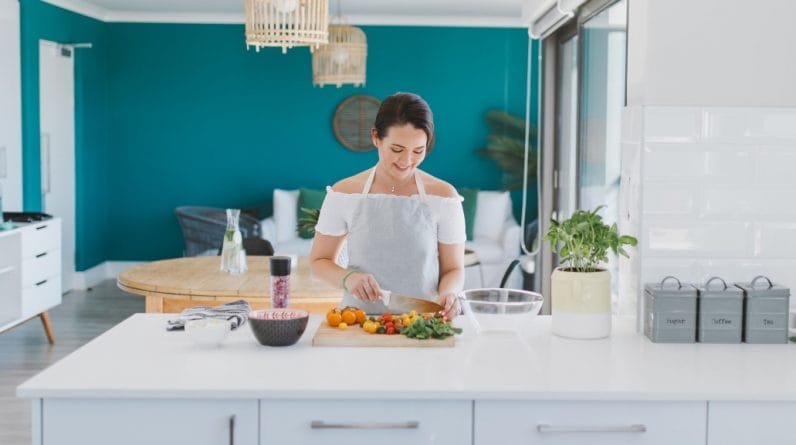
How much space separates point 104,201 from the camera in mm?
9867

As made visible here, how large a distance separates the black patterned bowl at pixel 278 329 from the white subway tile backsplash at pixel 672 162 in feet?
3.42

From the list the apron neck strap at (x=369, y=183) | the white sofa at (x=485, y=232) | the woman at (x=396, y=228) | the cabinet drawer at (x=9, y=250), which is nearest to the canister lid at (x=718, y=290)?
the woman at (x=396, y=228)

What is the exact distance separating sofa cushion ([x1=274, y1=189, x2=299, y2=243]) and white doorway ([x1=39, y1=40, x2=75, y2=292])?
5.99ft

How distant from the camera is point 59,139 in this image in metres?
8.76

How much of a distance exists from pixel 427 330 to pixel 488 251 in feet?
20.5

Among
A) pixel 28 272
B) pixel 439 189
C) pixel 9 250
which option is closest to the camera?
pixel 439 189

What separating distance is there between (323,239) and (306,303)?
1.40m

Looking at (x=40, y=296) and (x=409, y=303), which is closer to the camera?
(x=409, y=303)

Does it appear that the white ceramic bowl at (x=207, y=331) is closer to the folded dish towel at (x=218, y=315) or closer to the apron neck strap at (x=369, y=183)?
the folded dish towel at (x=218, y=315)

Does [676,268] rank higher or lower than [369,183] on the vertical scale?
lower

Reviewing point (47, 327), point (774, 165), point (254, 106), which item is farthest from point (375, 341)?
point (254, 106)

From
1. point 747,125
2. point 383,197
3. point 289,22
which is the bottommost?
point 383,197

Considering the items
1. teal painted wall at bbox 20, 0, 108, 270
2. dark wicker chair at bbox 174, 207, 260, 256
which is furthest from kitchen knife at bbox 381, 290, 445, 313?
dark wicker chair at bbox 174, 207, 260, 256

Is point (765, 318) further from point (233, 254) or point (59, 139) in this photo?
point (59, 139)
